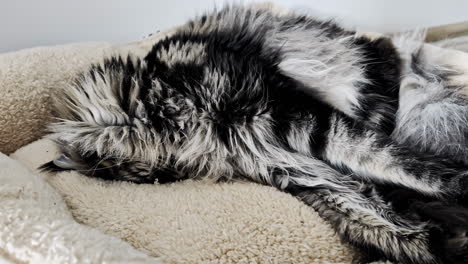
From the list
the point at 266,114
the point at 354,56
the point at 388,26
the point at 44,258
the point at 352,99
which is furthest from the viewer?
the point at 388,26

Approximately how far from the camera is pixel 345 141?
1.16 meters

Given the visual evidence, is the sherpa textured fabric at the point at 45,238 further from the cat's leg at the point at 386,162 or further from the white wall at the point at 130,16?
the white wall at the point at 130,16

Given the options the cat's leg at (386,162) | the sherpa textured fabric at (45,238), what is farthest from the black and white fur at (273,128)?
the sherpa textured fabric at (45,238)

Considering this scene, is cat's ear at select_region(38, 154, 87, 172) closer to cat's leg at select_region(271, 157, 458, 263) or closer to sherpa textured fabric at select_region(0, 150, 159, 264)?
sherpa textured fabric at select_region(0, 150, 159, 264)

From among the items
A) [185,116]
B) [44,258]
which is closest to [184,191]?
[185,116]

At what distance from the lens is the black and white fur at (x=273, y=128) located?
1066 millimetres

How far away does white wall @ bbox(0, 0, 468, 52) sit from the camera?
187 cm

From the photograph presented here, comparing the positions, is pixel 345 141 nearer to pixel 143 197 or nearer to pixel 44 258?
pixel 143 197

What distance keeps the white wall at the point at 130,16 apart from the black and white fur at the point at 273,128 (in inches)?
25.7

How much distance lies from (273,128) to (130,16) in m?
1.32

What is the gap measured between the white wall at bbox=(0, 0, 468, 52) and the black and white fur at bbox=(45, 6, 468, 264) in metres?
0.65

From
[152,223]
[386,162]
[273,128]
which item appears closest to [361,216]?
[386,162]

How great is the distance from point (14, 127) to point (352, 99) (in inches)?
45.3

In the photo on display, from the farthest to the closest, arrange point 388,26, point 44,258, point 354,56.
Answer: point 388,26 < point 354,56 < point 44,258
